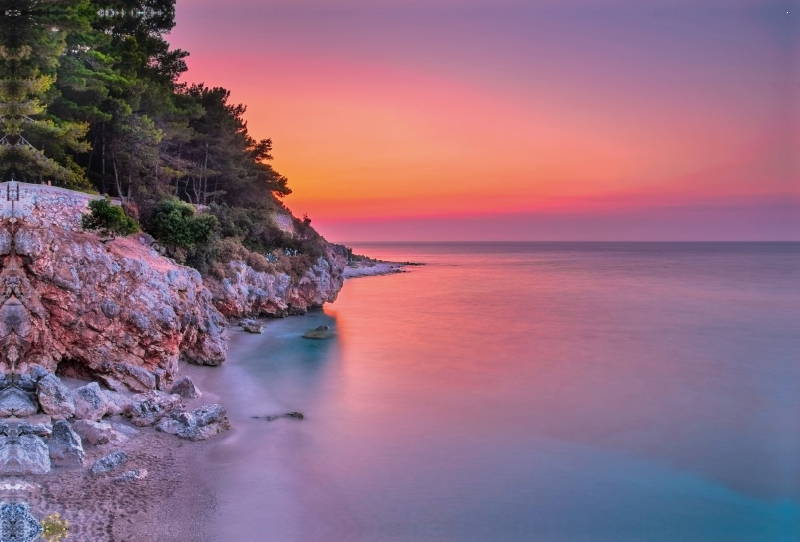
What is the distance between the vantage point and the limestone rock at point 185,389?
13516mm

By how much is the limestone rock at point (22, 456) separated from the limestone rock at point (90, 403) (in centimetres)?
185

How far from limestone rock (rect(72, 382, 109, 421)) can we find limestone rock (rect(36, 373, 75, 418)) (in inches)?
6.8

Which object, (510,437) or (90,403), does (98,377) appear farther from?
(510,437)

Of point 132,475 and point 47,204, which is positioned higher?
point 47,204

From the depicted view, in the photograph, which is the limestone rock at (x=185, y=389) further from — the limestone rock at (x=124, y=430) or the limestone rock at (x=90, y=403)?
the limestone rock at (x=124, y=430)

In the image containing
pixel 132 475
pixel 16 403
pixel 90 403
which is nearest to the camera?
pixel 132 475

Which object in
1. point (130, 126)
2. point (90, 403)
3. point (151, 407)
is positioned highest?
point (130, 126)

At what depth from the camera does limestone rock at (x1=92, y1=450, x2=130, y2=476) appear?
9.20 m

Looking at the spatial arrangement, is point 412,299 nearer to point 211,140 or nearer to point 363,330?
point 363,330

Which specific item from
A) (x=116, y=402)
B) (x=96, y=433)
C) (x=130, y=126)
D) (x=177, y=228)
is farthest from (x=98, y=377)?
(x=130, y=126)

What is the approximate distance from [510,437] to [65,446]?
9630 mm

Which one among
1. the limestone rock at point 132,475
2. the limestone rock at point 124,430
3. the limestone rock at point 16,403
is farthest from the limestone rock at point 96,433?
the limestone rock at point 132,475

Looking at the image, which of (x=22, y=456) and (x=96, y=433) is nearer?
(x=22, y=456)

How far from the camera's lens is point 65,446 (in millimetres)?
9438
